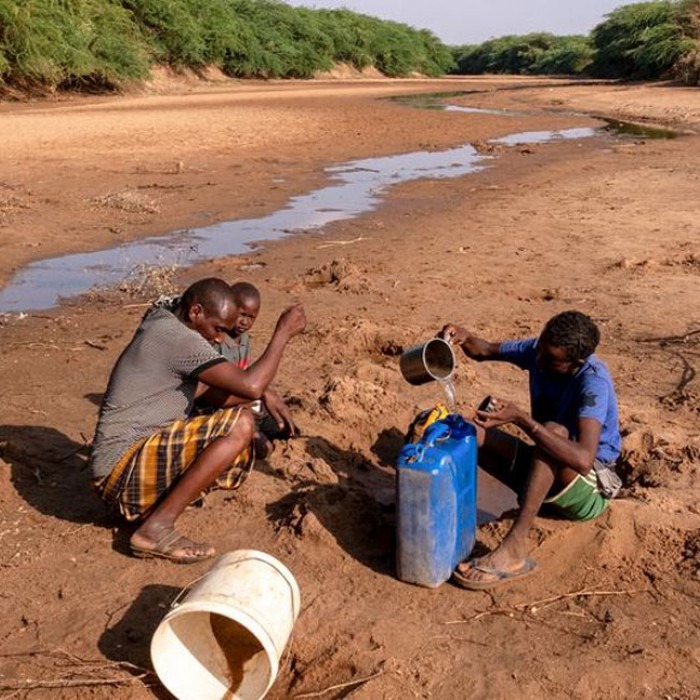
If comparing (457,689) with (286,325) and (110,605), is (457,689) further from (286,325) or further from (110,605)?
(286,325)

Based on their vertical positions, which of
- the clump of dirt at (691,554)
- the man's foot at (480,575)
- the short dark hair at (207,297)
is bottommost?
the clump of dirt at (691,554)

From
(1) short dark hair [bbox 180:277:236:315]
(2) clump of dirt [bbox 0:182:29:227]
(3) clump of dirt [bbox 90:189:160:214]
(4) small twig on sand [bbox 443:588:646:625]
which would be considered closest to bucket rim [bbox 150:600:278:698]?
(4) small twig on sand [bbox 443:588:646:625]

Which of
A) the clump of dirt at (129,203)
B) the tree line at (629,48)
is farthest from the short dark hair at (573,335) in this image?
the tree line at (629,48)

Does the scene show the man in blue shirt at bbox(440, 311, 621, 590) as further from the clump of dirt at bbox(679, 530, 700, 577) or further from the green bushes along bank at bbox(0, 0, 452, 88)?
the green bushes along bank at bbox(0, 0, 452, 88)

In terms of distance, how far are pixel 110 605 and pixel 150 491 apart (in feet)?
1.57

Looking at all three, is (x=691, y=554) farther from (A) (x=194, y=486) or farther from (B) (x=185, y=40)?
(B) (x=185, y=40)

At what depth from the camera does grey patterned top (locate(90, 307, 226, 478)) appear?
11.7ft

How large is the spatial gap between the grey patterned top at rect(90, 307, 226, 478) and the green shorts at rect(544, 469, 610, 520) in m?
1.39

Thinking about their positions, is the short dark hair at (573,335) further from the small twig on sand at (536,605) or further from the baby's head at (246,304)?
the baby's head at (246,304)

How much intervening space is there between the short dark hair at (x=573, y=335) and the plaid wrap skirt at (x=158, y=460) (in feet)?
4.02

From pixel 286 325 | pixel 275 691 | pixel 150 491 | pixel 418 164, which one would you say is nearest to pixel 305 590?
pixel 275 691

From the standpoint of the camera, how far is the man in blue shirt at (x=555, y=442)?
11.1ft

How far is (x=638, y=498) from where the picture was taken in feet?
13.3

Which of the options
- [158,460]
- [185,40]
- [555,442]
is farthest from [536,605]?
[185,40]
